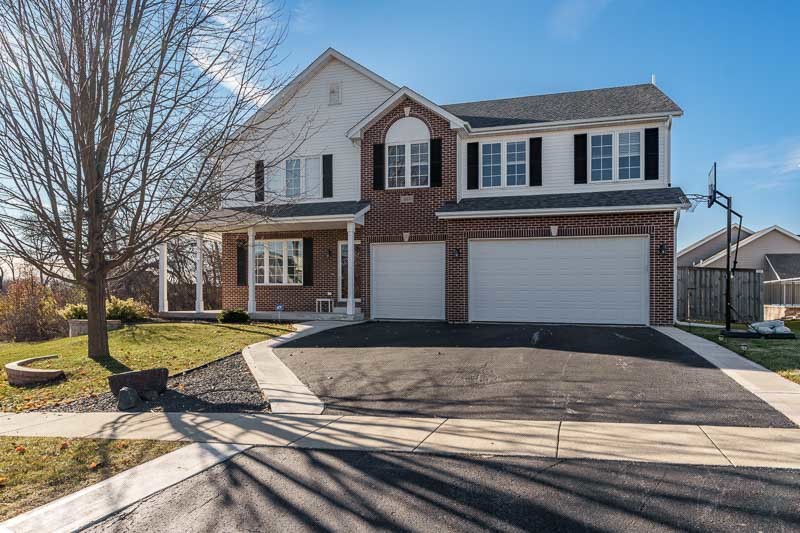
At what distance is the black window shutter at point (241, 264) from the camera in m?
20.2

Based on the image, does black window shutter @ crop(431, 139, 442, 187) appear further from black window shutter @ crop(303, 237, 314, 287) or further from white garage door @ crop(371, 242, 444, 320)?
black window shutter @ crop(303, 237, 314, 287)

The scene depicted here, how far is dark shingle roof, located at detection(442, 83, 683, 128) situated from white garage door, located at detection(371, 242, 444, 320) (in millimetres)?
4626

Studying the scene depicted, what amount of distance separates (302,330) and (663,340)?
9.03 meters

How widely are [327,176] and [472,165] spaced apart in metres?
5.11

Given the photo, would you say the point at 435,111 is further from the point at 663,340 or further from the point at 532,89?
the point at 663,340

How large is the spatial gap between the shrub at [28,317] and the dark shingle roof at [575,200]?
15.5 meters

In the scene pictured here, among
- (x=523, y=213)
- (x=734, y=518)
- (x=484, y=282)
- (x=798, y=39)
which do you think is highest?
(x=798, y=39)

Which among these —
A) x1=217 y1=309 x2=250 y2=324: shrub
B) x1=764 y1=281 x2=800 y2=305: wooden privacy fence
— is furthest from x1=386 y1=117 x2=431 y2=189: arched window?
x1=764 y1=281 x2=800 y2=305: wooden privacy fence

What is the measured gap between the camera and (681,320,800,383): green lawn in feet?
29.1

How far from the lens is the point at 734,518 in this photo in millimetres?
3750

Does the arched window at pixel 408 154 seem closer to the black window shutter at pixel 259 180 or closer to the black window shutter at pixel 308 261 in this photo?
the black window shutter at pixel 308 261

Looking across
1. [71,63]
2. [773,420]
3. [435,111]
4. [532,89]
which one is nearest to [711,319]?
[532,89]

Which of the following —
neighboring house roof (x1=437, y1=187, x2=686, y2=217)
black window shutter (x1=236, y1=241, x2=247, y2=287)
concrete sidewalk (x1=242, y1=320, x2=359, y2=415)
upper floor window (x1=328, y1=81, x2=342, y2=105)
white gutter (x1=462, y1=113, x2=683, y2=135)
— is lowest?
concrete sidewalk (x1=242, y1=320, x2=359, y2=415)

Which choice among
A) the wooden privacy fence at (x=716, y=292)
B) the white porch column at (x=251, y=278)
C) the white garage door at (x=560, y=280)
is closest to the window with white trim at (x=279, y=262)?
the white porch column at (x=251, y=278)
